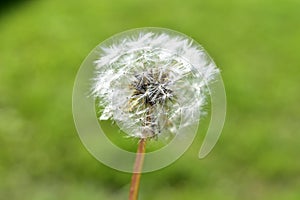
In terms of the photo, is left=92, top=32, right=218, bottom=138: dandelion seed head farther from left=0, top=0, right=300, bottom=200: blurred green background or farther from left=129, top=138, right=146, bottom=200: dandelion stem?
left=0, top=0, right=300, bottom=200: blurred green background

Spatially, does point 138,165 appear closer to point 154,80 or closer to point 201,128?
point 154,80

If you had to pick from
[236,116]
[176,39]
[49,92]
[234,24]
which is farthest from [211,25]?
[176,39]

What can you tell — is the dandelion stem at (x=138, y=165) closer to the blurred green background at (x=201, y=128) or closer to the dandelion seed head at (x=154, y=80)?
the dandelion seed head at (x=154, y=80)

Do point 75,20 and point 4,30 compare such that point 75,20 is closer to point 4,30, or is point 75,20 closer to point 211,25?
point 4,30

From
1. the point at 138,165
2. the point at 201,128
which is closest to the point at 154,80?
the point at 138,165

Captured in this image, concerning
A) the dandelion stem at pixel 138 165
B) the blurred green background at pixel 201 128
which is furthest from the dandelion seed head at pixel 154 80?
the blurred green background at pixel 201 128
